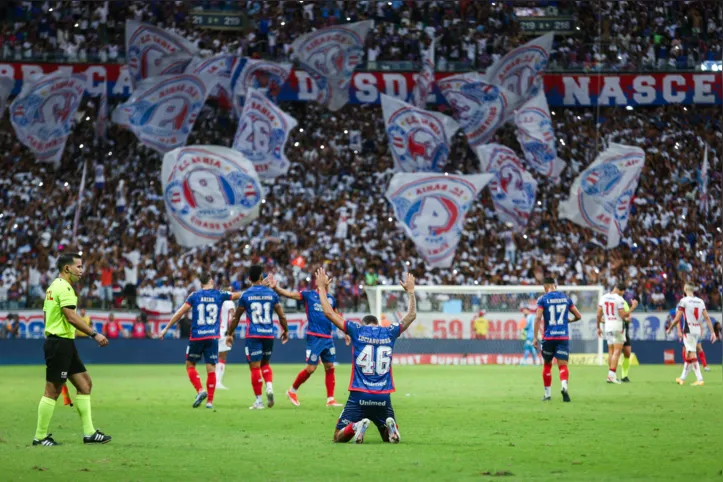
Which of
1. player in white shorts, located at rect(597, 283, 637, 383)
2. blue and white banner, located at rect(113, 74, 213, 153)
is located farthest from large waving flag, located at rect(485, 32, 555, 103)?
player in white shorts, located at rect(597, 283, 637, 383)

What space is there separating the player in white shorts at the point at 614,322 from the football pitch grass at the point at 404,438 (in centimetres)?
210

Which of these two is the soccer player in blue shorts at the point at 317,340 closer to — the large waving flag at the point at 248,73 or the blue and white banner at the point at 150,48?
the large waving flag at the point at 248,73

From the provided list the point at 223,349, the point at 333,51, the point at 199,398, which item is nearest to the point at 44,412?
the point at 199,398

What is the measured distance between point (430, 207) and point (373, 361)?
80.9 ft

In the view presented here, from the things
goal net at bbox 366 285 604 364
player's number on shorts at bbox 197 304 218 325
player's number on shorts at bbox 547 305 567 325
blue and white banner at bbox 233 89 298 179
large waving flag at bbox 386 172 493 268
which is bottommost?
goal net at bbox 366 285 604 364

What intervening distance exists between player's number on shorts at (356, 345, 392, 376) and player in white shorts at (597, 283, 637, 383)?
15511mm

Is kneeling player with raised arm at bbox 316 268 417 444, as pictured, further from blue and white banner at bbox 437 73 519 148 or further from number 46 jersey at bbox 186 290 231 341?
blue and white banner at bbox 437 73 519 148

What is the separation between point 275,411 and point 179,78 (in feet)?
79.5

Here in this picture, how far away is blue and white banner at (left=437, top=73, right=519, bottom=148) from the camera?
4300 centimetres

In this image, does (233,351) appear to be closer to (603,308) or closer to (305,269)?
(305,269)

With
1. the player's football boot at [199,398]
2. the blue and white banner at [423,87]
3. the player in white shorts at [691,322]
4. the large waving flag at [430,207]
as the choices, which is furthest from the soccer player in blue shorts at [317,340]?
the blue and white banner at [423,87]

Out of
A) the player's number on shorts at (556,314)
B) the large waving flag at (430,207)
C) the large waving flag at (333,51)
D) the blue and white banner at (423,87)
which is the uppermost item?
the large waving flag at (333,51)

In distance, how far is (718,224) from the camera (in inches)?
1909

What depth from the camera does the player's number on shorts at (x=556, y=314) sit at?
72.0ft
